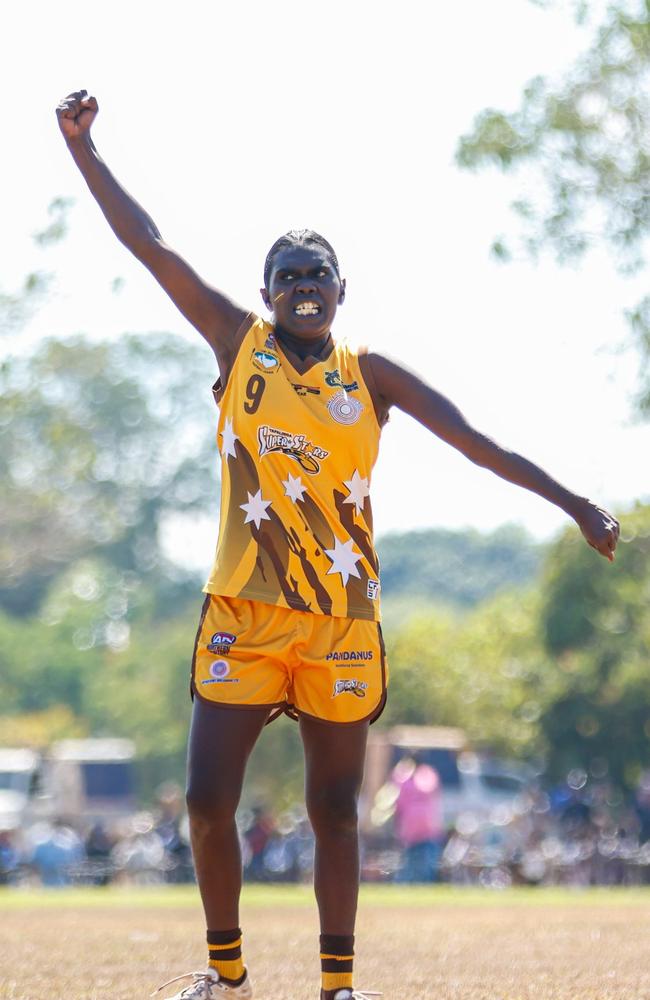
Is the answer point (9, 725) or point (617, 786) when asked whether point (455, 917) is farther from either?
point (9, 725)

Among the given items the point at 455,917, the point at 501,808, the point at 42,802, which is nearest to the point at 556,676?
the point at 501,808

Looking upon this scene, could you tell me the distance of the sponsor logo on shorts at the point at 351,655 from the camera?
5734 millimetres

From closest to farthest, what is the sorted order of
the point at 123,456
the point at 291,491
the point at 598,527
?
1. the point at 598,527
2. the point at 291,491
3. the point at 123,456

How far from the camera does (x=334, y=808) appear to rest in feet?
18.9

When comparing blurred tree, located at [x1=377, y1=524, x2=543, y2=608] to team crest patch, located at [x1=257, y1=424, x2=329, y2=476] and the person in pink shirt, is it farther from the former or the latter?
team crest patch, located at [x1=257, y1=424, x2=329, y2=476]

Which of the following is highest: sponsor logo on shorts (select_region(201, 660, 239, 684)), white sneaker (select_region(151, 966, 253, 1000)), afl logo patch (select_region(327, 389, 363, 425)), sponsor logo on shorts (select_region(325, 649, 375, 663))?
afl logo patch (select_region(327, 389, 363, 425))

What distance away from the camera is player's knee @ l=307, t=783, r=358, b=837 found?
5762mm

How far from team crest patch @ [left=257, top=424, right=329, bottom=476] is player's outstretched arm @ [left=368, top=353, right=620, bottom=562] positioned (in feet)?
1.20

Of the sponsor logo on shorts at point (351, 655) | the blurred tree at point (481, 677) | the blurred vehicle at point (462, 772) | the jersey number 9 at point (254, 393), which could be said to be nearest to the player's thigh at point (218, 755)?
the sponsor logo on shorts at point (351, 655)

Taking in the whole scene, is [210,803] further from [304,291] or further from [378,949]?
[378,949]

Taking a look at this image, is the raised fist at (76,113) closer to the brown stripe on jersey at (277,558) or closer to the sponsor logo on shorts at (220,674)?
the brown stripe on jersey at (277,558)

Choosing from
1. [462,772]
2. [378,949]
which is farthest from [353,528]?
[462,772]

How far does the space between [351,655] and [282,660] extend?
9.0 inches

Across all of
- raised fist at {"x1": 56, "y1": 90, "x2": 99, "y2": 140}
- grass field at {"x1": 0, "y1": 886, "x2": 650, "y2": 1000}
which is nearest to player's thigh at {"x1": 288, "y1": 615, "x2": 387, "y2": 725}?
grass field at {"x1": 0, "y1": 886, "x2": 650, "y2": 1000}
